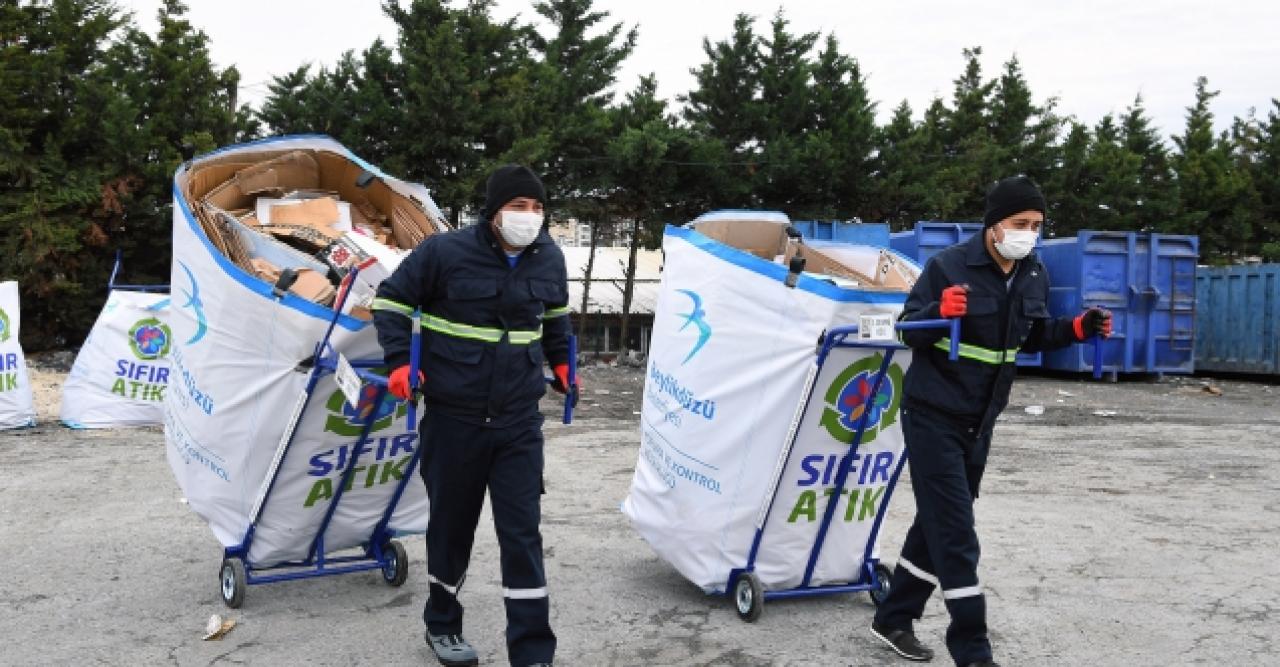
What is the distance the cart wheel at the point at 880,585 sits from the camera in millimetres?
4785

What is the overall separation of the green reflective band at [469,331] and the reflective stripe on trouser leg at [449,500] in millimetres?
308

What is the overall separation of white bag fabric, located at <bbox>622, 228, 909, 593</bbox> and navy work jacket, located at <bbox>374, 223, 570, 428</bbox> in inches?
38.3

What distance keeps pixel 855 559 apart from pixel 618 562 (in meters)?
1.33

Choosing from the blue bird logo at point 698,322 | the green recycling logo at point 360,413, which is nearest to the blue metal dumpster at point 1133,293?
the blue bird logo at point 698,322

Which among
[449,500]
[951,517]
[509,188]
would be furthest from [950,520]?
[509,188]

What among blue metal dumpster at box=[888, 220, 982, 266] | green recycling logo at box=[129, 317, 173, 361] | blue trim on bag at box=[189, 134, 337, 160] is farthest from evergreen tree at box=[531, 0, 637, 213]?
blue trim on bag at box=[189, 134, 337, 160]

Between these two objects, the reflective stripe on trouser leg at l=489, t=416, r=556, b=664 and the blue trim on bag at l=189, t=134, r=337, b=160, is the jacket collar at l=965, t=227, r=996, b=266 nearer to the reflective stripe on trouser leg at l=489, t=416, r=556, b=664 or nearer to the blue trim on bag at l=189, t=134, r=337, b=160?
the reflective stripe on trouser leg at l=489, t=416, r=556, b=664

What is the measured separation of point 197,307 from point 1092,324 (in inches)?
142

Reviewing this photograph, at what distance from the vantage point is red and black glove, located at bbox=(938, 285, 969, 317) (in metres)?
3.68

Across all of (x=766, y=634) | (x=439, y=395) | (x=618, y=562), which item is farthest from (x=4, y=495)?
(x=766, y=634)

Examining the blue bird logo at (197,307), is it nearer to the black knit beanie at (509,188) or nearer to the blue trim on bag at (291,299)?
the blue trim on bag at (291,299)

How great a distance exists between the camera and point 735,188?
2166 centimetres

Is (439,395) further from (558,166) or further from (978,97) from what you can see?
(978,97)

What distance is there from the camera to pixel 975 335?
153 inches
